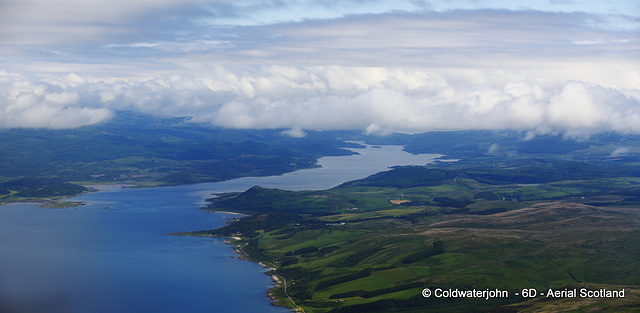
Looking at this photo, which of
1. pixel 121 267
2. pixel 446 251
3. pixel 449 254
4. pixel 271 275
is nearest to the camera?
pixel 271 275

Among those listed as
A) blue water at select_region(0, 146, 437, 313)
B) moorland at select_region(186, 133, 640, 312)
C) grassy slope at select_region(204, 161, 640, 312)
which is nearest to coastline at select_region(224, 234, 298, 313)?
moorland at select_region(186, 133, 640, 312)

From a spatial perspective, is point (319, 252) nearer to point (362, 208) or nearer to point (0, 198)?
point (362, 208)

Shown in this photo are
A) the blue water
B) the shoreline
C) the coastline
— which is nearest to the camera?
the blue water

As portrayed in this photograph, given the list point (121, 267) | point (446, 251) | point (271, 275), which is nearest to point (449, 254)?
point (446, 251)

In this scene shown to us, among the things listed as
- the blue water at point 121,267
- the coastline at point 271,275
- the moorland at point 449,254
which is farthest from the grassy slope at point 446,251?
the blue water at point 121,267

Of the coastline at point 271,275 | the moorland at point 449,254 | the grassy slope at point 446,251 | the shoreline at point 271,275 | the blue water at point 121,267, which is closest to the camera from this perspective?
the blue water at point 121,267

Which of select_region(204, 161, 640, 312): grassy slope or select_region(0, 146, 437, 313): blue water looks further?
select_region(204, 161, 640, 312): grassy slope

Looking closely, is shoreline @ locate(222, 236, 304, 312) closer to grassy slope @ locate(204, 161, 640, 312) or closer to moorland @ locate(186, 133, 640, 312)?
moorland @ locate(186, 133, 640, 312)

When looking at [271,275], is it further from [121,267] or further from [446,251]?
[446,251]

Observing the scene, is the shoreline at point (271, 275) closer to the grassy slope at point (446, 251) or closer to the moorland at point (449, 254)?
the moorland at point (449, 254)
